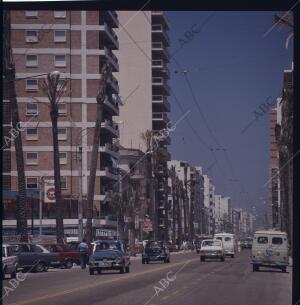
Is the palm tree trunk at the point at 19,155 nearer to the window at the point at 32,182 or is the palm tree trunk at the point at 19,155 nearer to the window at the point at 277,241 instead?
the window at the point at 277,241

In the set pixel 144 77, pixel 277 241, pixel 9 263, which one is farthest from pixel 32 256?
pixel 144 77

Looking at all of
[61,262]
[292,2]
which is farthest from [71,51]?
[292,2]

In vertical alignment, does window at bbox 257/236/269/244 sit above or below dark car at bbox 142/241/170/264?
above

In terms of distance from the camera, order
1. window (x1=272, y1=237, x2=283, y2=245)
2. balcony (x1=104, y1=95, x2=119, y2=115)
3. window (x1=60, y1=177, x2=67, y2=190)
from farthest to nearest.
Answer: window (x1=60, y1=177, x2=67, y2=190) < balcony (x1=104, y1=95, x2=119, y2=115) < window (x1=272, y1=237, x2=283, y2=245)

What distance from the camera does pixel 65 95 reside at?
7606 centimetres

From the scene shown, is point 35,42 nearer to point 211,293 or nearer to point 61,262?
point 61,262

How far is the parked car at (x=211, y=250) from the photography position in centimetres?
6119

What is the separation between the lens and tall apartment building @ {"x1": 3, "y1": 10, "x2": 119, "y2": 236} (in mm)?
75625

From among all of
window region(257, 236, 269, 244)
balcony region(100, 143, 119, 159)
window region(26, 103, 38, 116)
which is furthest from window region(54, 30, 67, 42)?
window region(257, 236, 269, 244)

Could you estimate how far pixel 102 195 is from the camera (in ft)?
275

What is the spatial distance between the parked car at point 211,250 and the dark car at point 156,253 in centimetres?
442

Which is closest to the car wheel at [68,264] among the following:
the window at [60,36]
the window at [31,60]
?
the window at [31,60]

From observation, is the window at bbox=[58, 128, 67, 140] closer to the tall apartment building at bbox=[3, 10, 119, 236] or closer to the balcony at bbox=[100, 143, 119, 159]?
the tall apartment building at bbox=[3, 10, 119, 236]

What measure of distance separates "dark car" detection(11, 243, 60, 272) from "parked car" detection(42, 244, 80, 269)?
2463 millimetres
